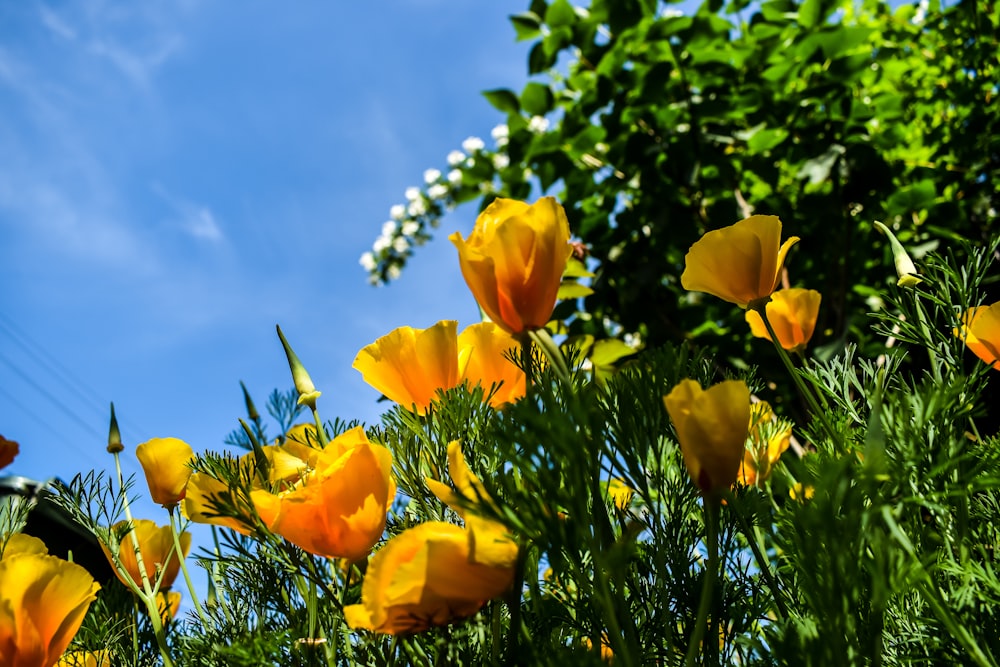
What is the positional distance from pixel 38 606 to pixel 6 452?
0.98m

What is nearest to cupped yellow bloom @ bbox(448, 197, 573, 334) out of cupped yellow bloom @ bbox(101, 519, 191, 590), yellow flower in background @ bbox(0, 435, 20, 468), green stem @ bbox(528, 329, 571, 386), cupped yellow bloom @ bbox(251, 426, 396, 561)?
green stem @ bbox(528, 329, 571, 386)

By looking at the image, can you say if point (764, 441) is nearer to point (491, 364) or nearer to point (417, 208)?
point (491, 364)

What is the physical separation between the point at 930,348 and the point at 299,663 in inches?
20.1

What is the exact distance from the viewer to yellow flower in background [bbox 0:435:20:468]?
4.19ft

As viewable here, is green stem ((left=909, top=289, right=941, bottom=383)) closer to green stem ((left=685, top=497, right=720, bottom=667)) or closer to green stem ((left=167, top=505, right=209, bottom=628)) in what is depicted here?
green stem ((left=685, top=497, right=720, bottom=667))

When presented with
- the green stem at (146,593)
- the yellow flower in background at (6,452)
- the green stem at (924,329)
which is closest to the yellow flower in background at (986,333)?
the green stem at (924,329)

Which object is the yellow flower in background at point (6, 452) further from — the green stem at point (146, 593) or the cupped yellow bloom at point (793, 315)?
the cupped yellow bloom at point (793, 315)

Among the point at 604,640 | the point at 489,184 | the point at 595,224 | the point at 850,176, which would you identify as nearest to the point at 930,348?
the point at 604,640

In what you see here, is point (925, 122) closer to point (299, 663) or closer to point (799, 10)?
point (799, 10)

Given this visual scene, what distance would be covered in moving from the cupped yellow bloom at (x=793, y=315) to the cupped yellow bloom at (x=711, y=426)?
37cm

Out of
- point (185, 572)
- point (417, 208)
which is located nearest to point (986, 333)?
point (185, 572)

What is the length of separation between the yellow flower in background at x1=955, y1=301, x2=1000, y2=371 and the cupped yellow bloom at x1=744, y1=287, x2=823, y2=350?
0.19 metres

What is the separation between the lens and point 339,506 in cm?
44

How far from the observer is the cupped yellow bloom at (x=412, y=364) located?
0.56 meters
